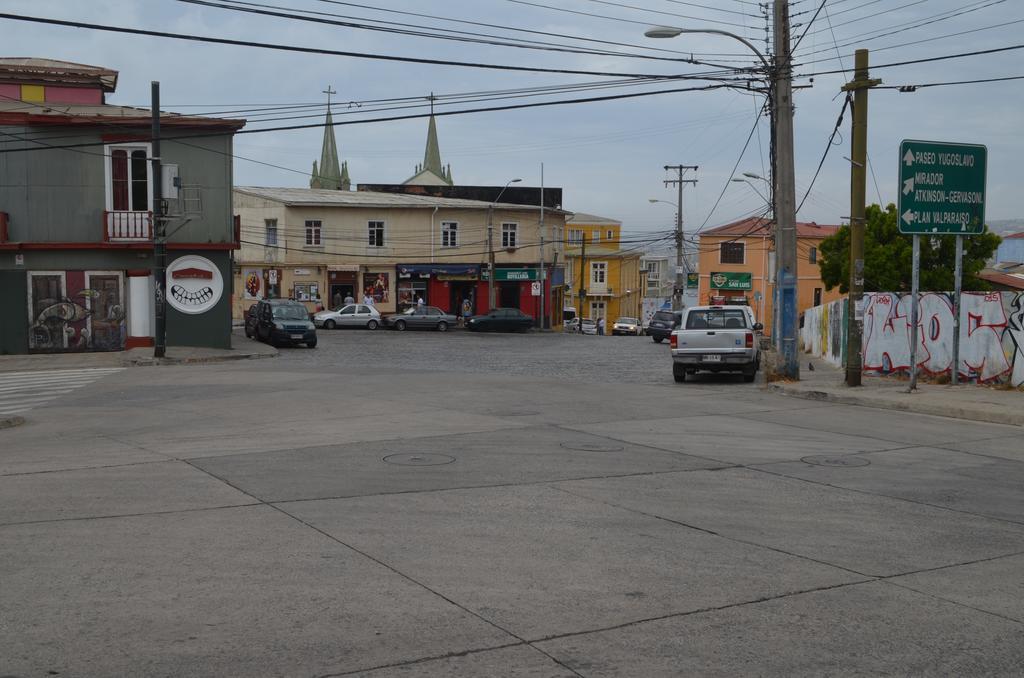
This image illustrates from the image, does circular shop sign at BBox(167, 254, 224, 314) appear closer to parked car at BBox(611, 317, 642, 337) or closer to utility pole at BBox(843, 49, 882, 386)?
utility pole at BBox(843, 49, 882, 386)

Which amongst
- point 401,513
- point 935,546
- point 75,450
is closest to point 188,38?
point 75,450

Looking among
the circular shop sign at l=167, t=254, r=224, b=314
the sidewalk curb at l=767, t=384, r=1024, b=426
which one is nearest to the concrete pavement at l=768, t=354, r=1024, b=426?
the sidewalk curb at l=767, t=384, r=1024, b=426

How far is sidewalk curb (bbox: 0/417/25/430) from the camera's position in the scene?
15.0m

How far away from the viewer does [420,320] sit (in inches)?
2160

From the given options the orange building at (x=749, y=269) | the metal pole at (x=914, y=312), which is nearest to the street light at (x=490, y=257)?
the orange building at (x=749, y=269)

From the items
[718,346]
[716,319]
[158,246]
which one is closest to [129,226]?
[158,246]

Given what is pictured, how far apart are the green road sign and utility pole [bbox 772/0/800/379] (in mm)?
4029

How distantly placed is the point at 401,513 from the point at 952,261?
46.5m

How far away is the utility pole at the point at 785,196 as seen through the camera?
73.8ft

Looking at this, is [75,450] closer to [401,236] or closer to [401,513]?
[401,513]

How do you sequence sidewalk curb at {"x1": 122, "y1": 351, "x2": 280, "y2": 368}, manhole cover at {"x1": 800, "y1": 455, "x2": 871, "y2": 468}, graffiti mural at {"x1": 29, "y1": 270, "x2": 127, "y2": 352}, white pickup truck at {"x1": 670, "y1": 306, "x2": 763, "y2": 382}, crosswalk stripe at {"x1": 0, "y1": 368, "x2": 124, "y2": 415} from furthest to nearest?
graffiti mural at {"x1": 29, "y1": 270, "x2": 127, "y2": 352} < sidewalk curb at {"x1": 122, "y1": 351, "x2": 280, "y2": 368} < white pickup truck at {"x1": 670, "y1": 306, "x2": 763, "y2": 382} < crosswalk stripe at {"x1": 0, "y1": 368, "x2": 124, "y2": 415} < manhole cover at {"x1": 800, "y1": 455, "x2": 871, "y2": 468}

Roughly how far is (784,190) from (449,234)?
42422mm

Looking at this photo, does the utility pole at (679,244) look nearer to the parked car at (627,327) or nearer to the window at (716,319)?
the parked car at (627,327)

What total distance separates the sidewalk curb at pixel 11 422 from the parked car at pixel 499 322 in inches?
1627
